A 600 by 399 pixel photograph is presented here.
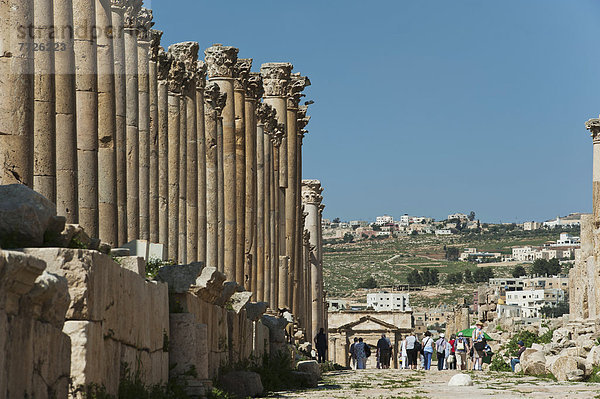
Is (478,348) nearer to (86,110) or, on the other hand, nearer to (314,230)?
(86,110)

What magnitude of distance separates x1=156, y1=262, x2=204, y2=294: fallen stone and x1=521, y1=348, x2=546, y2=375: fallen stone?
49.4 feet

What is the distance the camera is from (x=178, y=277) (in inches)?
640

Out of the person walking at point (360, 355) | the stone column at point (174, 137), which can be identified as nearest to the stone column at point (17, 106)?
the stone column at point (174, 137)

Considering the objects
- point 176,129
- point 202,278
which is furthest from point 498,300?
point 202,278

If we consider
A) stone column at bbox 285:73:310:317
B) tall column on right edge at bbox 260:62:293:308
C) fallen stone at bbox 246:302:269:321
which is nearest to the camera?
fallen stone at bbox 246:302:269:321

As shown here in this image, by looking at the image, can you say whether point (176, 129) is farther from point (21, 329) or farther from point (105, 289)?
point (21, 329)

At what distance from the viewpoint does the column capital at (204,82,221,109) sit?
30.6 m

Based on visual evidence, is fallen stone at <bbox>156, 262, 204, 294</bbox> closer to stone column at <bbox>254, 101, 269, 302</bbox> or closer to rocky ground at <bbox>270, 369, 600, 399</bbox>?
rocky ground at <bbox>270, 369, 600, 399</bbox>

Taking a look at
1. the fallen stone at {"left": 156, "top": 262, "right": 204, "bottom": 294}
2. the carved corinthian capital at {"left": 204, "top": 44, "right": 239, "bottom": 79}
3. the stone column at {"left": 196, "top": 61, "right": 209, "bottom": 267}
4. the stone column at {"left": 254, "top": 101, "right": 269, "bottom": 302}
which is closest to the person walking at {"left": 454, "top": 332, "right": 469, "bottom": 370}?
the stone column at {"left": 254, "top": 101, "right": 269, "bottom": 302}

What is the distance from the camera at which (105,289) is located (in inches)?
456

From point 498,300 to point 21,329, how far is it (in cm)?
7157

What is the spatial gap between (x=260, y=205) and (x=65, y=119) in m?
19.8

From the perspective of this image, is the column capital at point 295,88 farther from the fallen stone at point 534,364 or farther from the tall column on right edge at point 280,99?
the fallen stone at point 534,364

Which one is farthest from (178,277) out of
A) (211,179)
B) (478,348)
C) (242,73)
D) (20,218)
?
(478,348)
